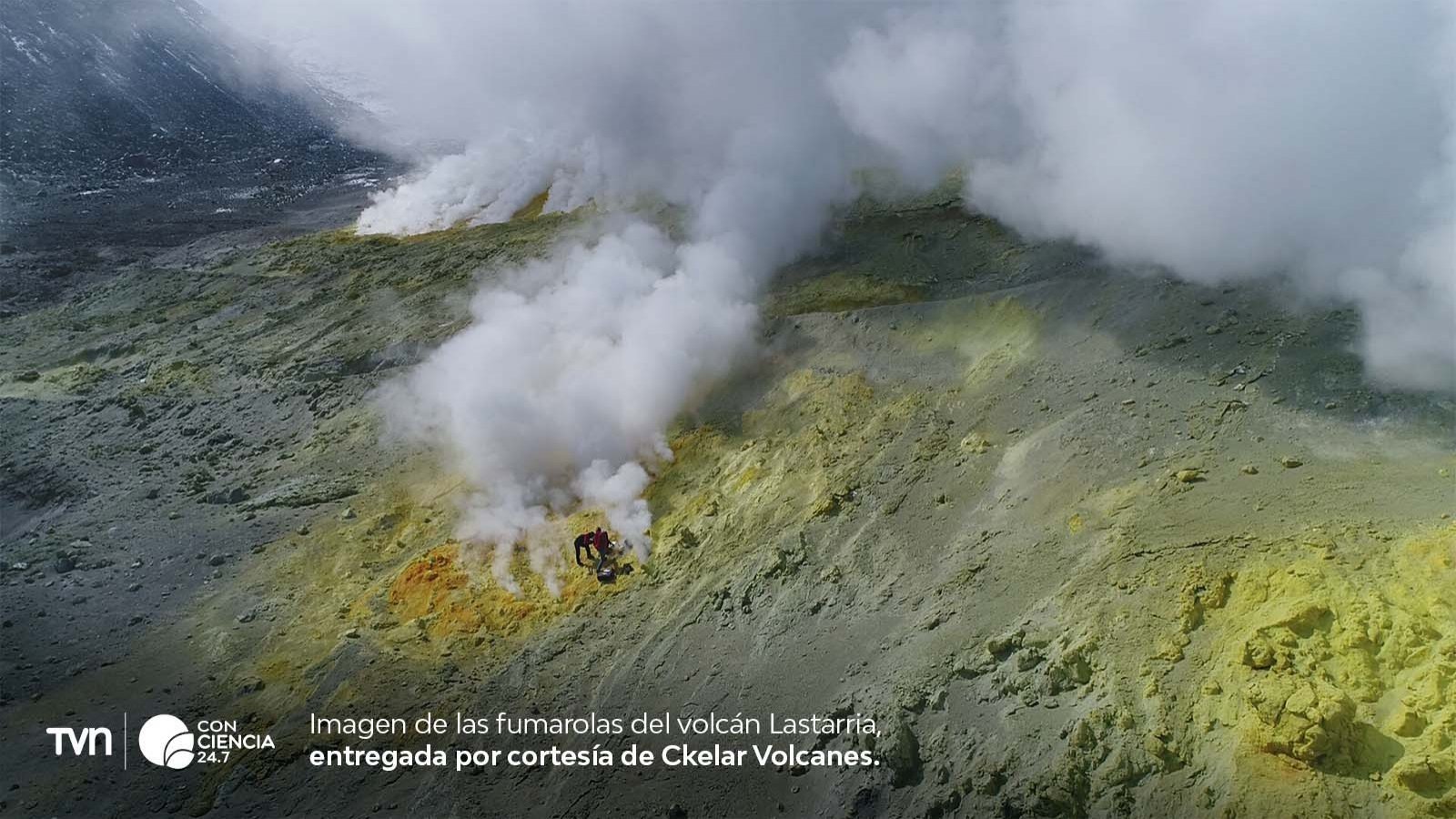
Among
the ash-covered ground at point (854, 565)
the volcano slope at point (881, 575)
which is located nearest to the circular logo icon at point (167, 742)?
the ash-covered ground at point (854, 565)

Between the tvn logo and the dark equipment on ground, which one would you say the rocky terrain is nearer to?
the tvn logo

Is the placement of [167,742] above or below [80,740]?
below

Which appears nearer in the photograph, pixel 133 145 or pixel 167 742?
pixel 167 742

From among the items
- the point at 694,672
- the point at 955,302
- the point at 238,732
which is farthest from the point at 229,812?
the point at 955,302

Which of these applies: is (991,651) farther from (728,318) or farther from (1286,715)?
(728,318)

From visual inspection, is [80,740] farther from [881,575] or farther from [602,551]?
[881,575]

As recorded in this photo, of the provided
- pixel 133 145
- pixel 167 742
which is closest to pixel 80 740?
pixel 167 742
